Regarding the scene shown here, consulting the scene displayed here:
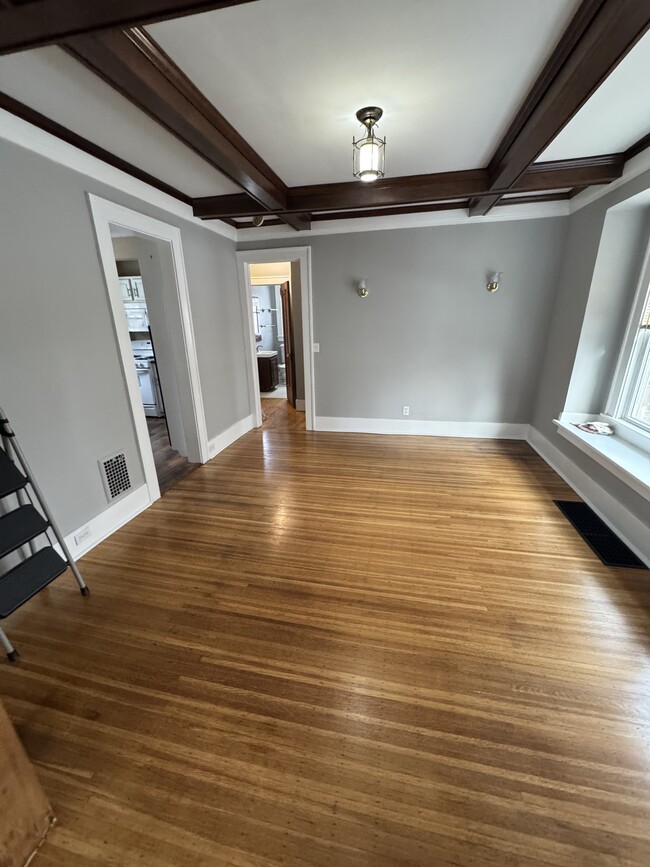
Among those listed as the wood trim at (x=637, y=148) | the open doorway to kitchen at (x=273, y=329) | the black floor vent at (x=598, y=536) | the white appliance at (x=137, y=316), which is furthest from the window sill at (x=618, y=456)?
the white appliance at (x=137, y=316)

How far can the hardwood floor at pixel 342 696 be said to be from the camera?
110 centimetres

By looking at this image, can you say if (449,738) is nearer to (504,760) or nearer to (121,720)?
(504,760)

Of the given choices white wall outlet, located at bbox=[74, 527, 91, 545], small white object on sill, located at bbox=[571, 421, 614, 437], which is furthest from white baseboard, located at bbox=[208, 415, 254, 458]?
small white object on sill, located at bbox=[571, 421, 614, 437]

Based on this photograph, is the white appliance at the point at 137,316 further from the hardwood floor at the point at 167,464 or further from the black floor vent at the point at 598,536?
the black floor vent at the point at 598,536

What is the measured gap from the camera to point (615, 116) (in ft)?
6.97

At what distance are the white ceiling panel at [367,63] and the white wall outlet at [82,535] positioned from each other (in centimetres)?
278

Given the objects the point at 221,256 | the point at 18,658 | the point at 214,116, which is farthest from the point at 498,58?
the point at 18,658

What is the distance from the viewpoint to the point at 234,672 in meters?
1.62

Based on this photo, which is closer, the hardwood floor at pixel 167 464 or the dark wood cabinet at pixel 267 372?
the hardwood floor at pixel 167 464

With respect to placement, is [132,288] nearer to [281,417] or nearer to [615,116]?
[281,417]

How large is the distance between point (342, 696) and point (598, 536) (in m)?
2.23

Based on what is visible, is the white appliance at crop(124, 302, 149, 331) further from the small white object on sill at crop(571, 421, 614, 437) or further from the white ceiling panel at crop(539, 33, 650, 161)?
the small white object on sill at crop(571, 421, 614, 437)

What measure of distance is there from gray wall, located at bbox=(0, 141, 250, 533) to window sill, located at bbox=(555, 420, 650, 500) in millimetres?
3793

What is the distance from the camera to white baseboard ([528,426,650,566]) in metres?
2.36
